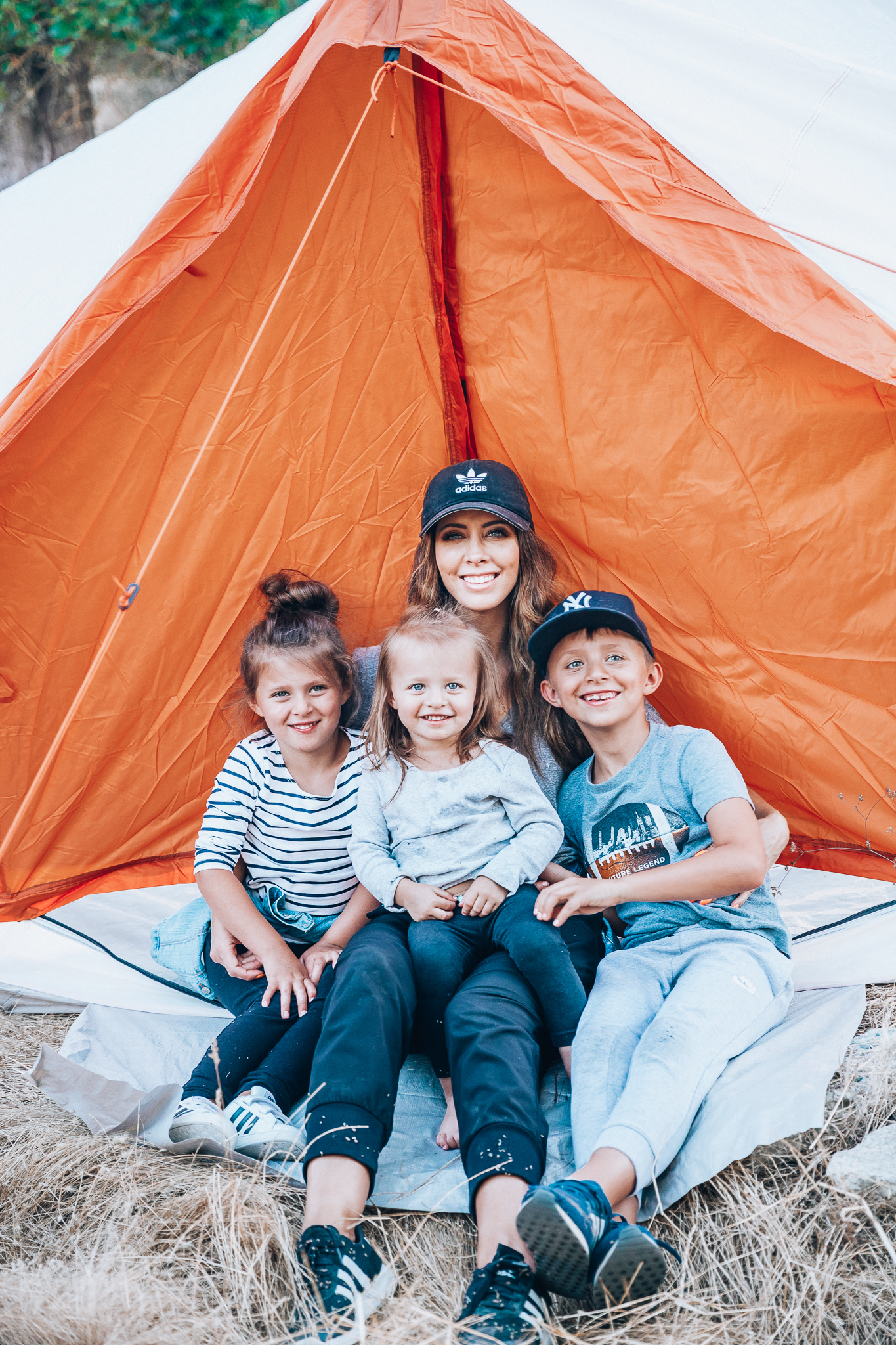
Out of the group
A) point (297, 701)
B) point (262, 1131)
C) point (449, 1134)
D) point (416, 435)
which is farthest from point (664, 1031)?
point (416, 435)

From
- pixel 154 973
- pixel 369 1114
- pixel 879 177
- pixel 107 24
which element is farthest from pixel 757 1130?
pixel 107 24

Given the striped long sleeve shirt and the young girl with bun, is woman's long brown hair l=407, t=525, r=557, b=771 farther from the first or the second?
the striped long sleeve shirt

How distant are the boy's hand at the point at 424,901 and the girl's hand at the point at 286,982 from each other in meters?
0.21

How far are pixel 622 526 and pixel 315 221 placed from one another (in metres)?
0.86

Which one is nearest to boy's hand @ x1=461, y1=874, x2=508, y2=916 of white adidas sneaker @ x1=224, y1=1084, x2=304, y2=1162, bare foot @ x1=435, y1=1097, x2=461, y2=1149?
bare foot @ x1=435, y1=1097, x2=461, y2=1149

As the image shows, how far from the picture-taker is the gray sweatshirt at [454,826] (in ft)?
5.41

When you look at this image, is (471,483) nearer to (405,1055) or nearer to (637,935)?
(637,935)

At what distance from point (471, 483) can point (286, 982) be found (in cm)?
101

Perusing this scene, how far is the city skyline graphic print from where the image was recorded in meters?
1.68

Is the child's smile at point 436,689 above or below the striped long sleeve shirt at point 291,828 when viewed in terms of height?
above

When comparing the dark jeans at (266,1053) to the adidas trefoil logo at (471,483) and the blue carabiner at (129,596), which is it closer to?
the blue carabiner at (129,596)

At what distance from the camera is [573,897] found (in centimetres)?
152

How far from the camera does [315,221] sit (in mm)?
1906

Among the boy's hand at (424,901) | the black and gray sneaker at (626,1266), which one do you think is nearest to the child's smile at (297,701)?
the boy's hand at (424,901)
